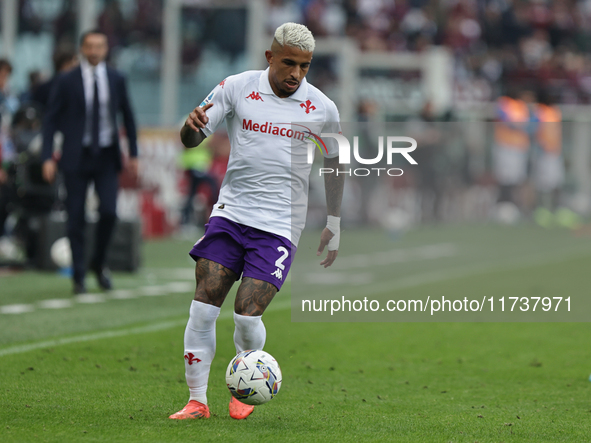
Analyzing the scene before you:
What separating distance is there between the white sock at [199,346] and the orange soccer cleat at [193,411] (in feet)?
0.08

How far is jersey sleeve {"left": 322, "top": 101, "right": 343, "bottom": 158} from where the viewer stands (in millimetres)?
5020

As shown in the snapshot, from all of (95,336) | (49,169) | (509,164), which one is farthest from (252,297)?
(509,164)

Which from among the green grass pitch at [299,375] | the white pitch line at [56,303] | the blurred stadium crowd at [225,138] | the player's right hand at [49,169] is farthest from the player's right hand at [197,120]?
the blurred stadium crowd at [225,138]

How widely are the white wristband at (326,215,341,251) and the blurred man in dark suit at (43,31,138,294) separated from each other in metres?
4.30

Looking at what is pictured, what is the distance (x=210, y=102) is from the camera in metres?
4.84

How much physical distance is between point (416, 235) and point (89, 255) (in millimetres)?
7104

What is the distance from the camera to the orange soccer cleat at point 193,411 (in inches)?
185

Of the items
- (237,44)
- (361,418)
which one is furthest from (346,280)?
(237,44)

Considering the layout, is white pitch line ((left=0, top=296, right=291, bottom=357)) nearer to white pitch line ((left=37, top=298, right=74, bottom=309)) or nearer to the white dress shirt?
white pitch line ((left=37, top=298, right=74, bottom=309))

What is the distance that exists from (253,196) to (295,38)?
769 mm

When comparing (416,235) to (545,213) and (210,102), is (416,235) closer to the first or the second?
(545,213)

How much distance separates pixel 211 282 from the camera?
479 cm

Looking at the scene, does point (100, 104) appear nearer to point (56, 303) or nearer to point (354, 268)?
point (56, 303)

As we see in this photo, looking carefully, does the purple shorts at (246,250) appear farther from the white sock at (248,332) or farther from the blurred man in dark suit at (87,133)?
the blurred man in dark suit at (87,133)
